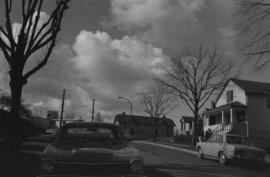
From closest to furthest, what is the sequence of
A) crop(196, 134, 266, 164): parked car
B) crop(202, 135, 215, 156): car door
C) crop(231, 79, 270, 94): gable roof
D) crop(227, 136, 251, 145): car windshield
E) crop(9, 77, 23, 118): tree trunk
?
crop(9, 77, 23, 118): tree trunk < crop(196, 134, 266, 164): parked car < crop(227, 136, 251, 145): car windshield < crop(202, 135, 215, 156): car door < crop(231, 79, 270, 94): gable roof

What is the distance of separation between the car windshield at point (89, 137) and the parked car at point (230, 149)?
1099 centimetres

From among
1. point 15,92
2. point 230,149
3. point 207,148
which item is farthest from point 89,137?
point 207,148

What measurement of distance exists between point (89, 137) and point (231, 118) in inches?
1353

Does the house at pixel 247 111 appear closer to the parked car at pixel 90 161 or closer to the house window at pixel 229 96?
the house window at pixel 229 96

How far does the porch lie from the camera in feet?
128

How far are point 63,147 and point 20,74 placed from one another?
863 centimetres

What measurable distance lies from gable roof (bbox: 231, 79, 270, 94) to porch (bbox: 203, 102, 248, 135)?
75.1 inches

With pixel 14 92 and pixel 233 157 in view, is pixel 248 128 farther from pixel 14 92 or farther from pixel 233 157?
pixel 14 92

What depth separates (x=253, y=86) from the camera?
42.6 metres

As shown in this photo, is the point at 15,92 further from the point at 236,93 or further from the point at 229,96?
the point at 229,96

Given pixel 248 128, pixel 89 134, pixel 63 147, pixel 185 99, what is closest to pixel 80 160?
pixel 63 147

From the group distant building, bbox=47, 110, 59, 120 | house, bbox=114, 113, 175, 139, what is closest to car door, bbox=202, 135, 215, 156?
distant building, bbox=47, 110, 59, 120

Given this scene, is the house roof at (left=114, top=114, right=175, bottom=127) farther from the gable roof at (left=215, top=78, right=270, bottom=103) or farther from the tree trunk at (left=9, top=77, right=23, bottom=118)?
the tree trunk at (left=9, top=77, right=23, bottom=118)

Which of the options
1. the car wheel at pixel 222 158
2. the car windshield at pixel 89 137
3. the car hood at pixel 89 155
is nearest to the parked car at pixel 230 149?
the car wheel at pixel 222 158
